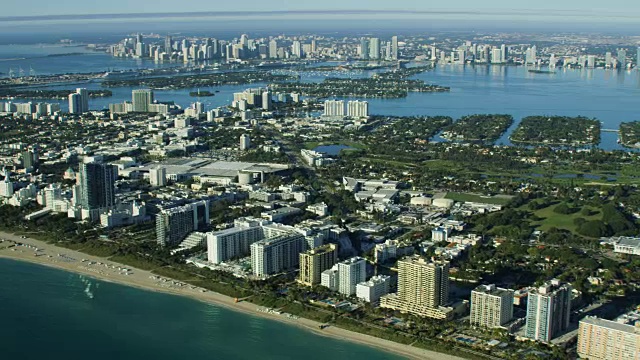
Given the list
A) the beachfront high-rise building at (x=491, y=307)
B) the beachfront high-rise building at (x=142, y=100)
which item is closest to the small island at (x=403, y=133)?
the beachfront high-rise building at (x=142, y=100)

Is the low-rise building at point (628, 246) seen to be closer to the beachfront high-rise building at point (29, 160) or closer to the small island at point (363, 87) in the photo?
the beachfront high-rise building at point (29, 160)

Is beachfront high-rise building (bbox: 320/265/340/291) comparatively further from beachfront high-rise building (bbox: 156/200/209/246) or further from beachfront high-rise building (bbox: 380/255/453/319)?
beachfront high-rise building (bbox: 156/200/209/246)

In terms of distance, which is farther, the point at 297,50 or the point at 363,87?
the point at 297,50

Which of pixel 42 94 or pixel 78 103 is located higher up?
Result: pixel 78 103

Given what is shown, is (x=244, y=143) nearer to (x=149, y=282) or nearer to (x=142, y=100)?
(x=142, y=100)

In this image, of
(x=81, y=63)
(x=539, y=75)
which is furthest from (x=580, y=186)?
(x=81, y=63)

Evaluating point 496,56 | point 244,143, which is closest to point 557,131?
point 244,143
